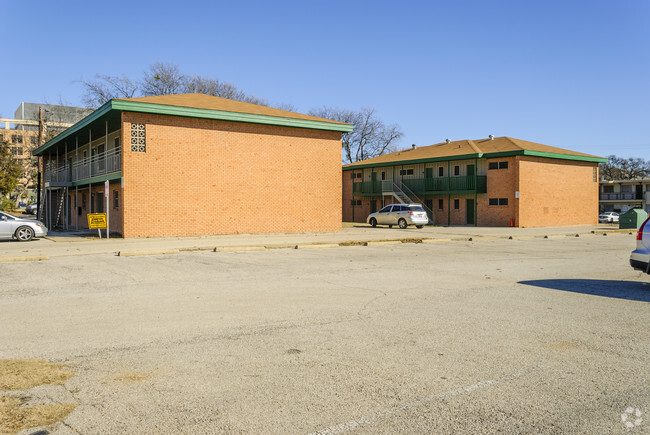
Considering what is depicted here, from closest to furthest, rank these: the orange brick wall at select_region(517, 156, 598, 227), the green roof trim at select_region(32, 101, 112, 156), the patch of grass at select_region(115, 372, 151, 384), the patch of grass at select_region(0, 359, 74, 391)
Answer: the patch of grass at select_region(0, 359, 74, 391) → the patch of grass at select_region(115, 372, 151, 384) → the green roof trim at select_region(32, 101, 112, 156) → the orange brick wall at select_region(517, 156, 598, 227)

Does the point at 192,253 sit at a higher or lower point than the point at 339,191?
lower

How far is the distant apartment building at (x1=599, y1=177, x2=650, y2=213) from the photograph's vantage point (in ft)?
249

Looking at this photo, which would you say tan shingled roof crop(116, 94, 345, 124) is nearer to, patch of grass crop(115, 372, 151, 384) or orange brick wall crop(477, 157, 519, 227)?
orange brick wall crop(477, 157, 519, 227)

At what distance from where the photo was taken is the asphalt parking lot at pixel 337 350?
383 cm

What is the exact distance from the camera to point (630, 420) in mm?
3752

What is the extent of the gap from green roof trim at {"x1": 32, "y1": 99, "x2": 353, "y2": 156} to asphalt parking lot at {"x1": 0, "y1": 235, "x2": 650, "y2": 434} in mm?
13979

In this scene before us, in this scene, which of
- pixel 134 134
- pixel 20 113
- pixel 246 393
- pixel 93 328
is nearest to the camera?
pixel 246 393

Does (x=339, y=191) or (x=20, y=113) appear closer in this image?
(x=339, y=191)

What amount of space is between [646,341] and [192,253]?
1335cm

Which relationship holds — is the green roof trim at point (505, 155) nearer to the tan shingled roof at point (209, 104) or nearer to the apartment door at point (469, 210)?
the apartment door at point (469, 210)

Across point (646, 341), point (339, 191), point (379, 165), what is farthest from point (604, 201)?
point (646, 341)

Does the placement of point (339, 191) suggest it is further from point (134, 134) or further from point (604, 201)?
point (604, 201)

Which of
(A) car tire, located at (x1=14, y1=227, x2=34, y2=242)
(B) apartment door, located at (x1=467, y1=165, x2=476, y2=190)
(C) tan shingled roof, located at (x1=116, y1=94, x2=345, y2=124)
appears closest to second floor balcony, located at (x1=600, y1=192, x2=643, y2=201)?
(B) apartment door, located at (x1=467, y1=165, x2=476, y2=190)

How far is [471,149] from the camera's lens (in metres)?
43.4
